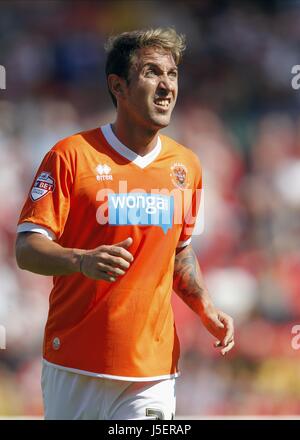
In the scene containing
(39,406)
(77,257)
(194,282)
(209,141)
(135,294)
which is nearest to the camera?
(77,257)

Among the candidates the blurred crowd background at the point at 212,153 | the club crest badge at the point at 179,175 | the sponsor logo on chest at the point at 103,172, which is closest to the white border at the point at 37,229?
the sponsor logo on chest at the point at 103,172

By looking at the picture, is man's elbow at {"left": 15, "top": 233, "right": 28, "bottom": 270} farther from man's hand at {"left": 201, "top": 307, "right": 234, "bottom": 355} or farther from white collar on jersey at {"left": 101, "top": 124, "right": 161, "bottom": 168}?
man's hand at {"left": 201, "top": 307, "right": 234, "bottom": 355}

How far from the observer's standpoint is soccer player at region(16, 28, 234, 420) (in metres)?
3.06

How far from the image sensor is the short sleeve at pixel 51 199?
3025mm

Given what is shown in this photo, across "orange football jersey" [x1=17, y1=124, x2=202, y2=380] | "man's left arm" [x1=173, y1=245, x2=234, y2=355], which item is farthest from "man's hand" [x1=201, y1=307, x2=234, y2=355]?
"orange football jersey" [x1=17, y1=124, x2=202, y2=380]

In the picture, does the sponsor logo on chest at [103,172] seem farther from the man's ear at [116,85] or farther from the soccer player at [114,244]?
the man's ear at [116,85]

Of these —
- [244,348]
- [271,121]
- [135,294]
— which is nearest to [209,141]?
[271,121]

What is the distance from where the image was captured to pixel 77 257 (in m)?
2.82

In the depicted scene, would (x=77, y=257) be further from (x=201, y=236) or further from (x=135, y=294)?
(x=201, y=236)

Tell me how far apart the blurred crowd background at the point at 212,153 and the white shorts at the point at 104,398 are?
2.62 metres

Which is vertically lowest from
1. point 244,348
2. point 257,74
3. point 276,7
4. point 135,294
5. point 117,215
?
point 244,348

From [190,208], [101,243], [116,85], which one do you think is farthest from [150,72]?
[101,243]

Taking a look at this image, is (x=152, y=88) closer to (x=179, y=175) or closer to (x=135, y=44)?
(x=135, y=44)

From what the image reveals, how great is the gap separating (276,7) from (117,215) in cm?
371
